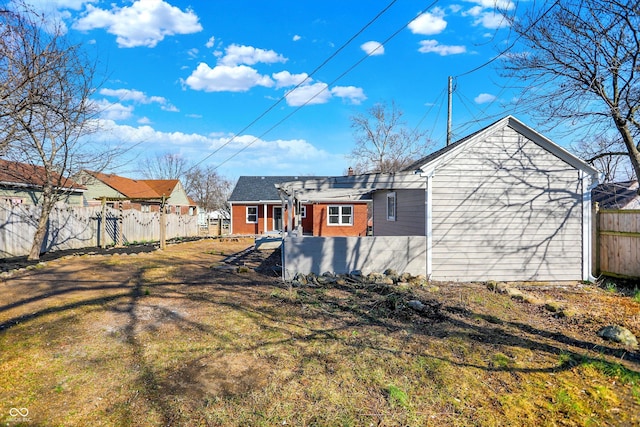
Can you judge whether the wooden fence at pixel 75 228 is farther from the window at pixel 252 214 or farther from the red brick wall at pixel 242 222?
the window at pixel 252 214

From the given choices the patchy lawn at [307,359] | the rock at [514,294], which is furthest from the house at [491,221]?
the patchy lawn at [307,359]

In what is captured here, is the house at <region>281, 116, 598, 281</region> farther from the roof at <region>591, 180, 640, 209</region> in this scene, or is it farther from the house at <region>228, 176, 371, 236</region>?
the roof at <region>591, 180, 640, 209</region>

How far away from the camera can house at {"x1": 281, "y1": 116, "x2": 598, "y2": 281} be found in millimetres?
8570

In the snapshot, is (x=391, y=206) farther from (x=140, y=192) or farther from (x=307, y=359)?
(x=140, y=192)

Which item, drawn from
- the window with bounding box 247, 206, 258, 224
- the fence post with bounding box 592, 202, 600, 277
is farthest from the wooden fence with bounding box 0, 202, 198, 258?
the fence post with bounding box 592, 202, 600, 277

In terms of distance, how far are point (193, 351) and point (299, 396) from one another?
5.36 feet

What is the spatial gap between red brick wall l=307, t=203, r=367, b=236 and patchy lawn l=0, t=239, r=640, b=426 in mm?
14697

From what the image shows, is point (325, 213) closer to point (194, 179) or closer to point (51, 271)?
point (51, 271)

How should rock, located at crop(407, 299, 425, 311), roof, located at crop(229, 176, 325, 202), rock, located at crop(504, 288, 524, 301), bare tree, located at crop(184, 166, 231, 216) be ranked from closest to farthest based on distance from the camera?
rock, located at crop(407, 299, 425, 311)
rock, located at crop(504, 288, 524, 301)
roof, located at crop(229, 176, 325, 202)
bare tree, located at crop(184, 166, 231, 216)

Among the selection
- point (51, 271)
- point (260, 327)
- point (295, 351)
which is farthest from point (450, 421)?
point (51, 271)

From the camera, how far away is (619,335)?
4.81 m

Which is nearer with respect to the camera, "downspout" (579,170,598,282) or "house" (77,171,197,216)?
"downspout" (579,170,598,282)

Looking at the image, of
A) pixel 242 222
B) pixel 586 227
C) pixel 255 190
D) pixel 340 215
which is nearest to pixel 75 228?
pixel 242 222

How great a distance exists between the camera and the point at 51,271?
866 centimetres
